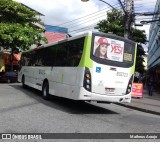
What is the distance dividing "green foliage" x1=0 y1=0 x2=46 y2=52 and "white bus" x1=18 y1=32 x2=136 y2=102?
17.6 meters

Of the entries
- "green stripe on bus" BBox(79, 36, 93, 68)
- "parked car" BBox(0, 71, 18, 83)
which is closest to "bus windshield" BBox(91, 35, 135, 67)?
"green stripe on bus" BBox(79, 36, 93, 68)

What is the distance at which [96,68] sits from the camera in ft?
44.2

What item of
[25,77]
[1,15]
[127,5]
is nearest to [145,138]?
[127,5]

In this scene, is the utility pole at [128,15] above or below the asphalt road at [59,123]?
above

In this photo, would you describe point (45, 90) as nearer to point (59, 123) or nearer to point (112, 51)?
point (112, 51)

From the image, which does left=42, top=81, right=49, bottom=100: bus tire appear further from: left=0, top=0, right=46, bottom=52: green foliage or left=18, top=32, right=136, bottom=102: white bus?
left=0, top=0, right=46, bottom=52: green foliage

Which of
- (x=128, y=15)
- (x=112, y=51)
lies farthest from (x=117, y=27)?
(x=112, y=51)

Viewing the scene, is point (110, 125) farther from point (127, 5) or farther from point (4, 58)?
point (4, 58)

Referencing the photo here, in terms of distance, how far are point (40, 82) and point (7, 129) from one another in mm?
9991

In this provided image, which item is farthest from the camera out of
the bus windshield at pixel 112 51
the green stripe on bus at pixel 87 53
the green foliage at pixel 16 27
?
the green foliage at pixel 16 27

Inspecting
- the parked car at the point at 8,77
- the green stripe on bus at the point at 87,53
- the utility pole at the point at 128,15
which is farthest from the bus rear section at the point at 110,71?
the parked car at the point at 8,77

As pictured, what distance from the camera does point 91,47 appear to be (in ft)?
43.8

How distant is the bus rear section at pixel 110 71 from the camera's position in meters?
13.4

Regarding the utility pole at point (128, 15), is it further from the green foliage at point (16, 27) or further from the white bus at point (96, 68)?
the green foliage at point (16, 27)
